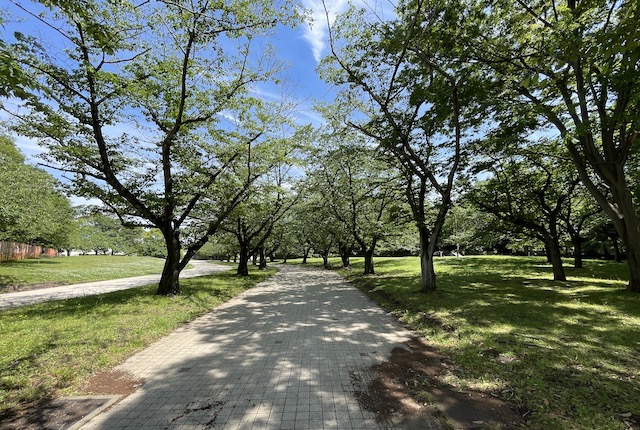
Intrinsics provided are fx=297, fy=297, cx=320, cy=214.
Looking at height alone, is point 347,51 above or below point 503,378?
above

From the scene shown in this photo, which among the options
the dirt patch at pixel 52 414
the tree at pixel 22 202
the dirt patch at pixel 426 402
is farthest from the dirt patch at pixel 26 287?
the dirt patch at pixel 426 402

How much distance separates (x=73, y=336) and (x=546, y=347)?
808cm

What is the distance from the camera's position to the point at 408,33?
285 inches

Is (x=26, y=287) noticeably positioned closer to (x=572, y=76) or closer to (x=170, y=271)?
(x=170, y=271)

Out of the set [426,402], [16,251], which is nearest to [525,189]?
[426,402]

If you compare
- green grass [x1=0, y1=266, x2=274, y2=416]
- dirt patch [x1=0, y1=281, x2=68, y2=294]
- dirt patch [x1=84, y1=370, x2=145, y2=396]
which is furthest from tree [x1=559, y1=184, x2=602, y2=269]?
dirt patch [x1=0, y1=281, x2=68, y2=294]

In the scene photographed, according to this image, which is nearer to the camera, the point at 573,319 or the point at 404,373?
the point at 404,373

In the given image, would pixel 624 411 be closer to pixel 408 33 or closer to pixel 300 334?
pixel 300 334

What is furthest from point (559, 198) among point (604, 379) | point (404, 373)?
point (404, 373)

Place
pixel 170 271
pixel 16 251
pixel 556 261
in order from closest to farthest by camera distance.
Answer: pixel 170 271
pixel 556 261
pixel 16 251

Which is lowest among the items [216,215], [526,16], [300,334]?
[300,334]

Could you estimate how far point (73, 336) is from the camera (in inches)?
213

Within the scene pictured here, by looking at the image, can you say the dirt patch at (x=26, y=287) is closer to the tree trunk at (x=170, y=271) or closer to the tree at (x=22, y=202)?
the tree at (x=22, y=202)

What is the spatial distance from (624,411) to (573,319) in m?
4.04
